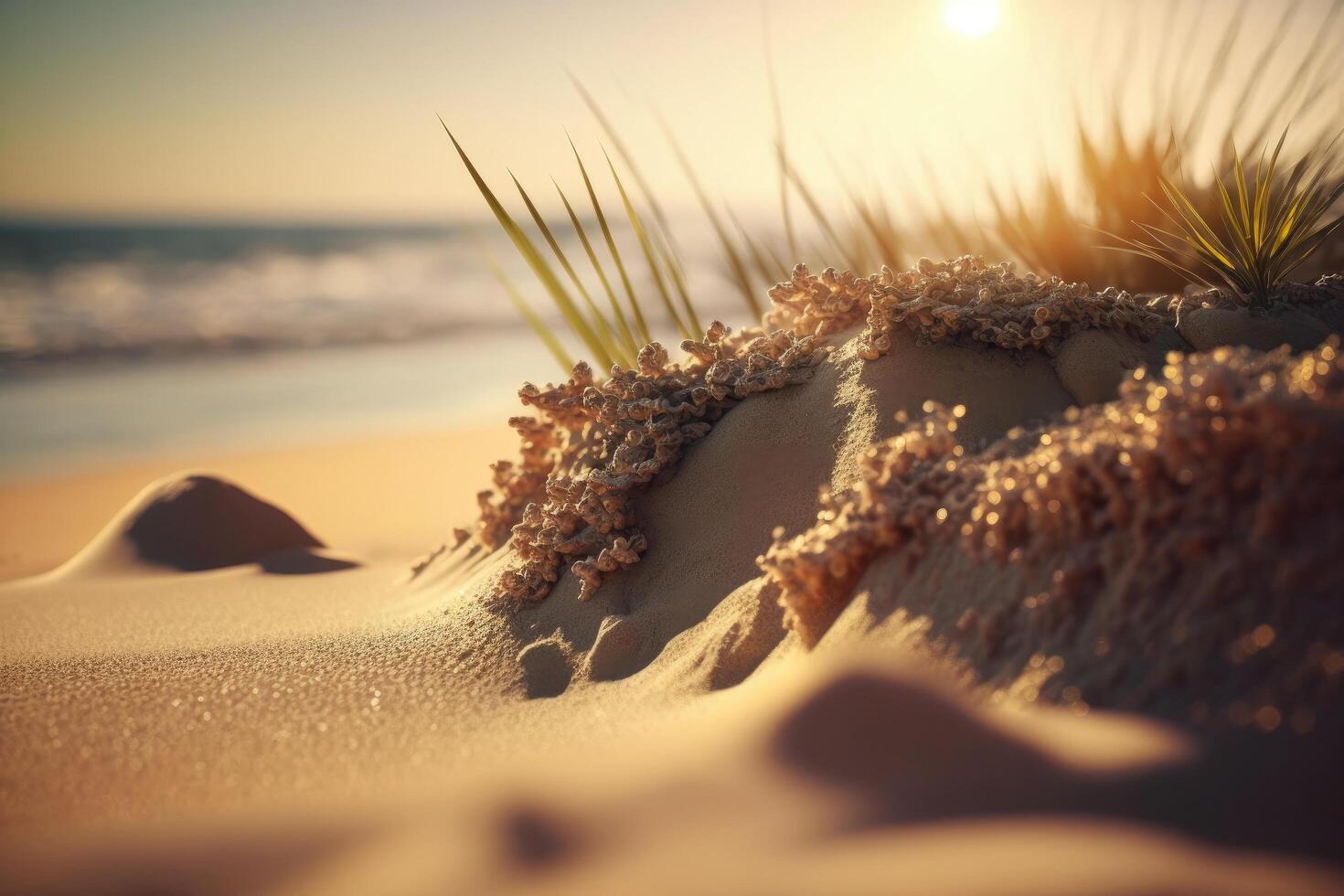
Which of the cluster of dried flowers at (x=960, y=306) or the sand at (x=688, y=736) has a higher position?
the cluster of dried flowers at (x=960, y=306)

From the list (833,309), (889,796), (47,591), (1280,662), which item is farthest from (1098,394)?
(47,591)

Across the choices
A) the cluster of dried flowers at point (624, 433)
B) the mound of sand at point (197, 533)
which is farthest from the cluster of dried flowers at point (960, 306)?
the mound of sand at point (197, 533)

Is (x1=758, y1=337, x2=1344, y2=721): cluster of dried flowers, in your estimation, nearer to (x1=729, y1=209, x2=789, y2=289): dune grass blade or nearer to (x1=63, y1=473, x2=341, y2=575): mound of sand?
(x1=729, y1=209, x2=789, y2=289): dune grass blade

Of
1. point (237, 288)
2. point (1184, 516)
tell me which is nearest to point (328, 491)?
point (1184, 516)

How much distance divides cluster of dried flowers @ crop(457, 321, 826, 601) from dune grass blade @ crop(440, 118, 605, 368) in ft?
1.14

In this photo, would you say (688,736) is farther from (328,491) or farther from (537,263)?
(328,491)

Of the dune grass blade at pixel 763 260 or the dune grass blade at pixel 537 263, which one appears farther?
the dune grass blade at pixel 763 260

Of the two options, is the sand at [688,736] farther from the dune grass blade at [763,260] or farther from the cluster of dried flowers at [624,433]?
the dune grass blade at [763,260]

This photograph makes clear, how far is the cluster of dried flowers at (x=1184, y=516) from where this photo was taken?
128 cm

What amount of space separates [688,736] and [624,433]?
1.19m

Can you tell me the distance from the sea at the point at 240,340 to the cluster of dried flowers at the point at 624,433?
1044 millimetres

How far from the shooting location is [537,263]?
2963 millimetres

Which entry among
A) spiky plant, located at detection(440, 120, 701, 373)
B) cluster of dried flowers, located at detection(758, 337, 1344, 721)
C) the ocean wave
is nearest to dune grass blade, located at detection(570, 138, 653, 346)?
spiky plant, located at detection(440, 120, 701, 373)

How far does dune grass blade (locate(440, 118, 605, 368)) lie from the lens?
2725 mm
